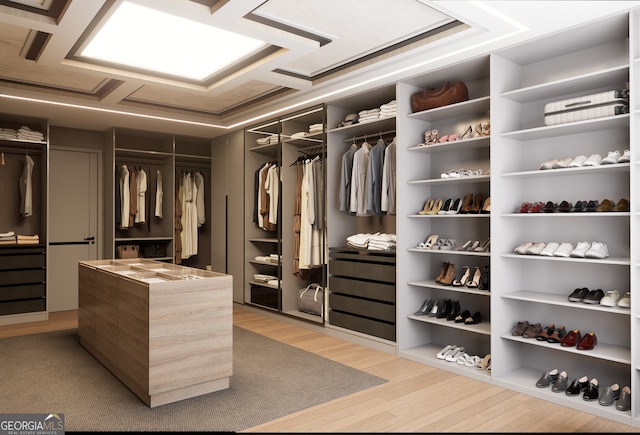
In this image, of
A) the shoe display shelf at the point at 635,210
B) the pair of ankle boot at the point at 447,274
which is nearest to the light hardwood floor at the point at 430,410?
the shoe display shelf at the point at 635,210

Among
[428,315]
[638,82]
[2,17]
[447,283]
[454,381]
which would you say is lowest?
[454,381]

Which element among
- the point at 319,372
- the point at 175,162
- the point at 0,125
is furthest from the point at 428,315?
the point at 0,125

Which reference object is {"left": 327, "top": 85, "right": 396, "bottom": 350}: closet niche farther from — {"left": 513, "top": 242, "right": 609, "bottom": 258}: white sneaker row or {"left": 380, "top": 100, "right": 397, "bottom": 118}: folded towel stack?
{"left": 513, "top": 242, "right": 609, "bottom": 258}: white sneaker row

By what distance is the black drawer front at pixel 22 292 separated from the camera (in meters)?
5.57

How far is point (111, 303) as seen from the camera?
3.73 m

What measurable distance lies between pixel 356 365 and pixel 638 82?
9.38 feet

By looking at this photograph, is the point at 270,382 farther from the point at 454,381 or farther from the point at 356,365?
the point at 454,381

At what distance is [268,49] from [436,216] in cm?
199

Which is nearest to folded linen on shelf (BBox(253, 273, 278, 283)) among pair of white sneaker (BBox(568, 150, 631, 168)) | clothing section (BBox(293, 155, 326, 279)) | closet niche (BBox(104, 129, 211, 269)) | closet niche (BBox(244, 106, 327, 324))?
closet niche (BBox(244, 106, 327, 324))

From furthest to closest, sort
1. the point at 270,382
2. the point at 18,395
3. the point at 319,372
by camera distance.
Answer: the point at 319,372, the point at 270,382, the point at 18,395

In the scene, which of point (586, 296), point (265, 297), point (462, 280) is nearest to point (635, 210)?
point (586, 296)

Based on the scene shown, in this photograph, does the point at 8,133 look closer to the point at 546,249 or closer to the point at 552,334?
the point at 546,249

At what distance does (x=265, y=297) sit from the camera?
6090mm

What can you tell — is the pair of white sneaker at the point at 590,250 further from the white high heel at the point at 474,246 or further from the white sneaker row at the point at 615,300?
the white high heel at the point at 474,246
